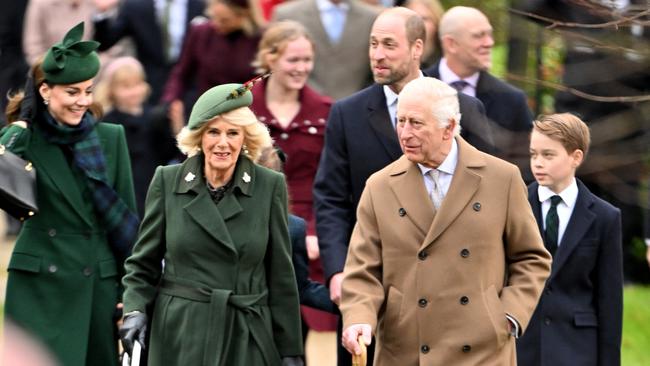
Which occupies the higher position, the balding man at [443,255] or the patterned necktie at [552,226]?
the balding man at [443,255]

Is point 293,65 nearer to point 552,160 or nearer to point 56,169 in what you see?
point 56,169

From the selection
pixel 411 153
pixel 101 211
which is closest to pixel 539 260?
pixel 411 153

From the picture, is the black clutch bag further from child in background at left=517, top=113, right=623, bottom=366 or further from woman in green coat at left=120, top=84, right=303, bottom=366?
child in background at left=517, top=113, right=623, bottom=366

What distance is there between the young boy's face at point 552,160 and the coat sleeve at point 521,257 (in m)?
1.13

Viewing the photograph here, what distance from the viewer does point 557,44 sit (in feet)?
23.1

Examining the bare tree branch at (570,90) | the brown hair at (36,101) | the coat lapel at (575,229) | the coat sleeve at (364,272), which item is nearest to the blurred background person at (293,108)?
the brown hair at (36,101)

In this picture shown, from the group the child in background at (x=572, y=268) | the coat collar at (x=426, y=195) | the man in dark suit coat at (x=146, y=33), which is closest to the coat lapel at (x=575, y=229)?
the child in background at (x=572, y=268)

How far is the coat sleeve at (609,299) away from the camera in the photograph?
32.4 feet

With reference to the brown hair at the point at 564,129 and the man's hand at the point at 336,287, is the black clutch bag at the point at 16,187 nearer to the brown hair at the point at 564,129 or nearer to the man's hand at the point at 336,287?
the man's hand at the point at 336,287

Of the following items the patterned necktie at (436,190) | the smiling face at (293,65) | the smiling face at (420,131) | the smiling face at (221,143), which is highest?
the smiling face at (420,131)

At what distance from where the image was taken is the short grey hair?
8844 millimetres

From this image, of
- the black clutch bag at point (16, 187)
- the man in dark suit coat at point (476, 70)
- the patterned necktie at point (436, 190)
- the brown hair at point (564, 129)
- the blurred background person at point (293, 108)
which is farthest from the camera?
the blurred background person at point (293, 108)

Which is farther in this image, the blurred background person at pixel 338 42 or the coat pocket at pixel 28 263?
the blurred background person at pixel 338 42

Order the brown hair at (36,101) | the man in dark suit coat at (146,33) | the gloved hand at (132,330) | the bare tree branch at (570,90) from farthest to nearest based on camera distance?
1. the man in dark suit coat at (146,33)
2. the brown hair at (36,101)
3. the gloved hand at (132,330)
4. the bare tree branch at (570,90)
